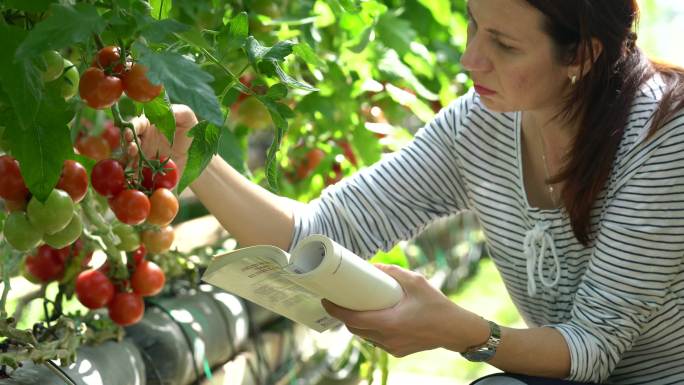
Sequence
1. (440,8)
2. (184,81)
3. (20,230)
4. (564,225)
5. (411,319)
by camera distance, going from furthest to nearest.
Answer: (440,8)
(564,225)
(411,319)
(20,230)
(184,81)

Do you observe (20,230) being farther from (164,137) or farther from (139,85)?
(164,137)

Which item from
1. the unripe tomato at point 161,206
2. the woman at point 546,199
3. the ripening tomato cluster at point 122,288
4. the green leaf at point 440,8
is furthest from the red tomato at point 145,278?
the green leaf at point 440,8

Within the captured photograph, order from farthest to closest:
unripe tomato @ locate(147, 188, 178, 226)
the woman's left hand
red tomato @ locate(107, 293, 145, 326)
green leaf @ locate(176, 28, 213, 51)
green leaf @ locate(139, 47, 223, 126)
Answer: red tomato @ locate(107, 293, 145, 326), the woman's left hand, unripe tomato @ locate(147, 188, 178, 226), green leaf @ locate(176, 28, 213, 51), green leaf @ locate(139, 47, 223, 126)

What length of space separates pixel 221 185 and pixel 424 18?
0.78 m

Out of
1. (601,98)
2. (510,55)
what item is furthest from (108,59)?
(601,98)

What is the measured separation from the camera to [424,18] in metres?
1.92

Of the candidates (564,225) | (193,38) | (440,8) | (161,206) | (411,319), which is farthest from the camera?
(440,8)

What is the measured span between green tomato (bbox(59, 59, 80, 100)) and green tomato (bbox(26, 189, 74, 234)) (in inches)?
3.5

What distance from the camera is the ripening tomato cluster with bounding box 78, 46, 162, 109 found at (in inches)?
32.3

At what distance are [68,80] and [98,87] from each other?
54mm

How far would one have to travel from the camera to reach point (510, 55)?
4.01 feet

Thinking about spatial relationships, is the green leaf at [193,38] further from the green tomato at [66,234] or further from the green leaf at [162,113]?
the green tomato at [66,234]

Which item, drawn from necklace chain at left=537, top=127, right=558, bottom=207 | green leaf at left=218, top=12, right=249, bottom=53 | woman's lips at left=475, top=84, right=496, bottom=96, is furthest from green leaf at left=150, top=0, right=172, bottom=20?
necklace chain at left=537, top=127, right=558, bottom=207

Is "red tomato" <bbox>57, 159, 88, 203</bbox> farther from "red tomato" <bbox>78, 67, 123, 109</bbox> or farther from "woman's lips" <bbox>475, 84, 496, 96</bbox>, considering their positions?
"woman's lips" <bbox>475, 84, 496, 96</bbox>
